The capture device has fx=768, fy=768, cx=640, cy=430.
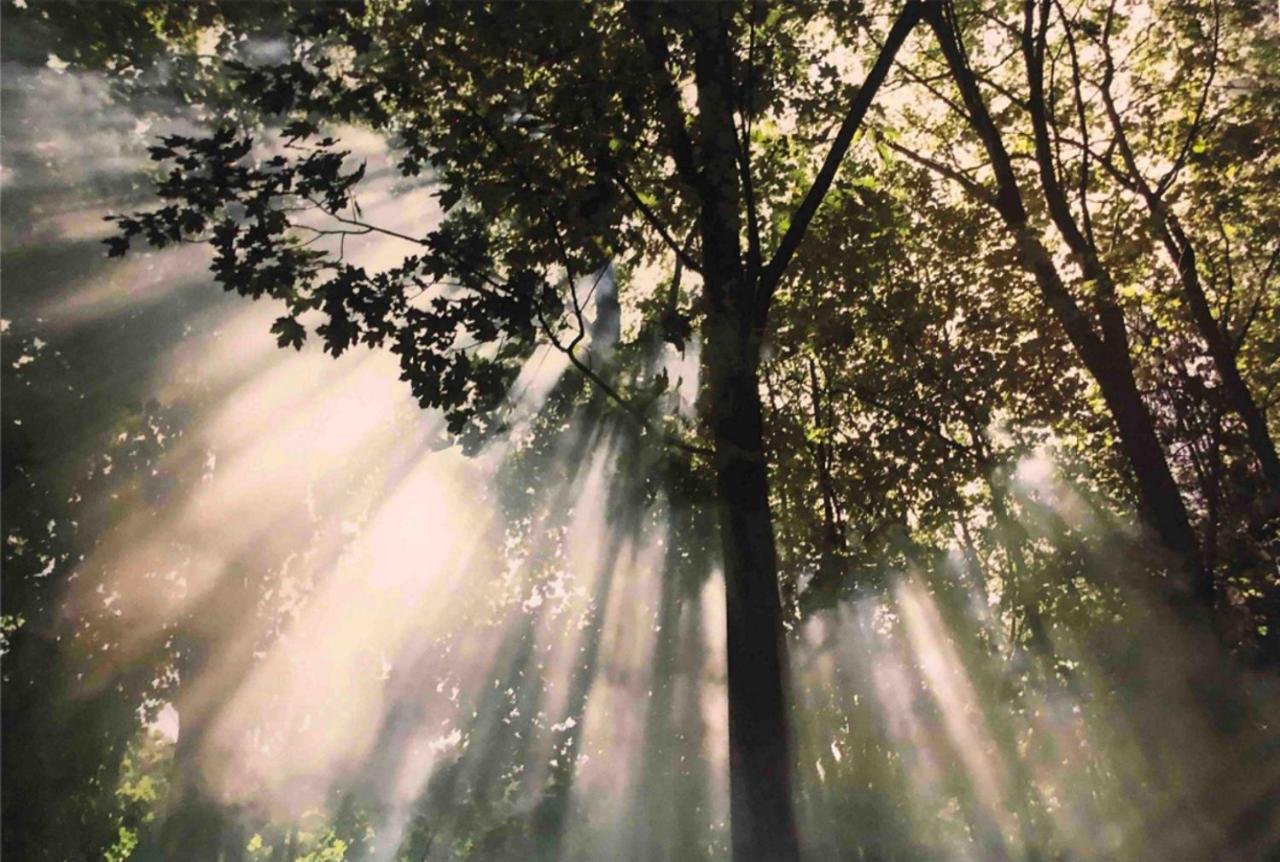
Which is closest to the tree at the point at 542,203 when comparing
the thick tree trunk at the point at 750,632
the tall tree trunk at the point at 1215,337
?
the thick tree trunk at the point at 750,632

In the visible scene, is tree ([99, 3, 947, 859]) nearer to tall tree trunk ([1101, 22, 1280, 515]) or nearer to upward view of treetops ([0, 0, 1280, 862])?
upward view of treetops ([0, 0, 1280, 862])

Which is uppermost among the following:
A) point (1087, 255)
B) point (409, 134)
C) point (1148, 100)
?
point (1148, 100)

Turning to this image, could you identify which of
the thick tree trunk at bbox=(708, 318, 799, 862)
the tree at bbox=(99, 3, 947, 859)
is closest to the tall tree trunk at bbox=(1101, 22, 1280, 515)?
the tree at bbox=(99, 3, 947, 859)

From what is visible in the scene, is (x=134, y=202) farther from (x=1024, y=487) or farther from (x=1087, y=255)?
(x=1024, y=487)

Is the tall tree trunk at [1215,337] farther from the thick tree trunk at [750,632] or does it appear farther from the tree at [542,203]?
the thick tree trunk at [750,632]

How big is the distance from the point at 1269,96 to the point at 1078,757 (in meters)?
30.5

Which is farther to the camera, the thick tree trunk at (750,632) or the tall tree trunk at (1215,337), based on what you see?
the tall tree trunk at (1215,337)

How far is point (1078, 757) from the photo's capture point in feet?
106

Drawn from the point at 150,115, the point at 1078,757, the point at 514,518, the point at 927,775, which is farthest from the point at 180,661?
the point at 1078,757

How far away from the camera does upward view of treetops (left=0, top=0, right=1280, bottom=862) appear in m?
5.28

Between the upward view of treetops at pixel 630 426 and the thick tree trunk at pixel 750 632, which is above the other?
the upward view of treetops at pixel 630 426

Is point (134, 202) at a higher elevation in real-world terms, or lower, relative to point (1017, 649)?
lower

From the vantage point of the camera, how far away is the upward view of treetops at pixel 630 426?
528 centimetres

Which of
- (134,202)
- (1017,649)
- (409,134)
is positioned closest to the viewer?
(409,134)
